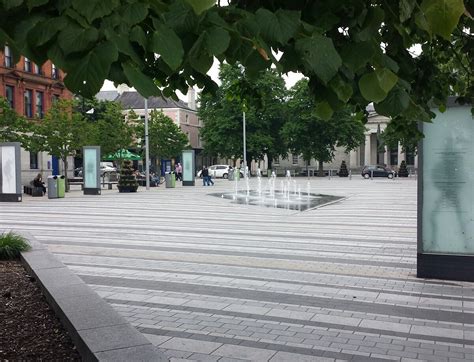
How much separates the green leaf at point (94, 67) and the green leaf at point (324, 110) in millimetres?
1350

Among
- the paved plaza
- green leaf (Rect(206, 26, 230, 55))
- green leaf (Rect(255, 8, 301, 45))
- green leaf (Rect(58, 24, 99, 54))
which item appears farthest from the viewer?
the paved plaza

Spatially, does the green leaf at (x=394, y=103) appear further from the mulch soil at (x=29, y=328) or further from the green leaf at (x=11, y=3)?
the mulch soil at (x=29, y=328)

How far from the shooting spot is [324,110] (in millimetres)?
3080

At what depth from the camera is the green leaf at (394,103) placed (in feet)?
8.89

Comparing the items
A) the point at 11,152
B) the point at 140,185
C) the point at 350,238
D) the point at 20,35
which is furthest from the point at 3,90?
the point at 20,35

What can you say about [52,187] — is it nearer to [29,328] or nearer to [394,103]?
[29,328]

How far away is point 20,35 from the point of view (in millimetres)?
2248

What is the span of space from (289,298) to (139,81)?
5399mm

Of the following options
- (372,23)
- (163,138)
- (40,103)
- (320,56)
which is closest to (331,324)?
(372,23)

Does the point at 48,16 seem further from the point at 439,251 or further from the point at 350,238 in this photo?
the point at 350,238

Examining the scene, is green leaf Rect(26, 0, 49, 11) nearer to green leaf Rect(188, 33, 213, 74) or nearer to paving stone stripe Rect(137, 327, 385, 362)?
green leaf Rect(188, 33, 213, 74)

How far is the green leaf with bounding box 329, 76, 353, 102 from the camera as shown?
2.62 meters

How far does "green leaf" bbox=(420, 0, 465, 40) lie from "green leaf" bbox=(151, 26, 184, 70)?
0.93 m

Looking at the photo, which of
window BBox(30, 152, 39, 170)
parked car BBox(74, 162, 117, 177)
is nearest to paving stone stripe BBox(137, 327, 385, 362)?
window BBox(30, 152, 39, 170)
